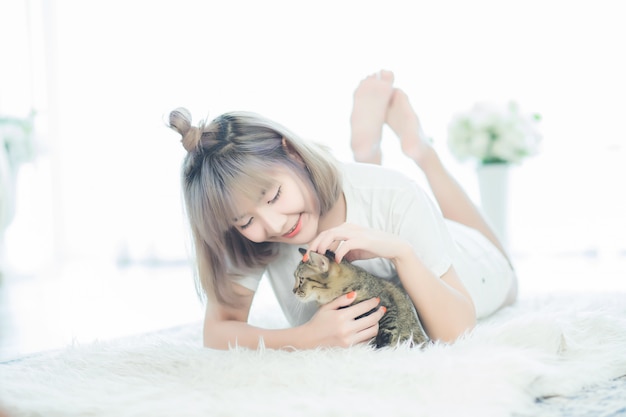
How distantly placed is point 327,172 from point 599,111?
9.32 ft

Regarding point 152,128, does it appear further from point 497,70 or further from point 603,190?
point 603,190

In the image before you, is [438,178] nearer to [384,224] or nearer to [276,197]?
[384,224]

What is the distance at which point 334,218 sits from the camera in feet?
5.29

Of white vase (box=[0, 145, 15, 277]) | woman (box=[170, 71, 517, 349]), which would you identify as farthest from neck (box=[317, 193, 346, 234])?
white vase (box=[0, 145, 15, 277])

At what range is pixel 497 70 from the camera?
3.85 metres

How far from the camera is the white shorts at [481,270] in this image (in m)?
1.88

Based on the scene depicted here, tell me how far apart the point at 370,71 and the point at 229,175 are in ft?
9.00

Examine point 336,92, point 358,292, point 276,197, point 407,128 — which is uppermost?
point 336,92

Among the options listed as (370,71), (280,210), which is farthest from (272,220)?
(370,71)

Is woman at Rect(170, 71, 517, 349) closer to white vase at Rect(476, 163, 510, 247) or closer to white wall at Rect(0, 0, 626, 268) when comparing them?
white vase at Rect(476, 163, 510, 247)

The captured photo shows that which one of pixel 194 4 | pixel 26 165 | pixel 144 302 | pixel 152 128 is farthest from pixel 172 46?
pixel 144 302

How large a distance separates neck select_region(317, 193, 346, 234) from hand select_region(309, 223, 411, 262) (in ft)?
0.75

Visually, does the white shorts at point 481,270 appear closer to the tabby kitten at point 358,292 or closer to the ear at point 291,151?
the tabby kitten at point 358,292

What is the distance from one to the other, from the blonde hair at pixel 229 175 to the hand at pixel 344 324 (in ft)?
0.88
